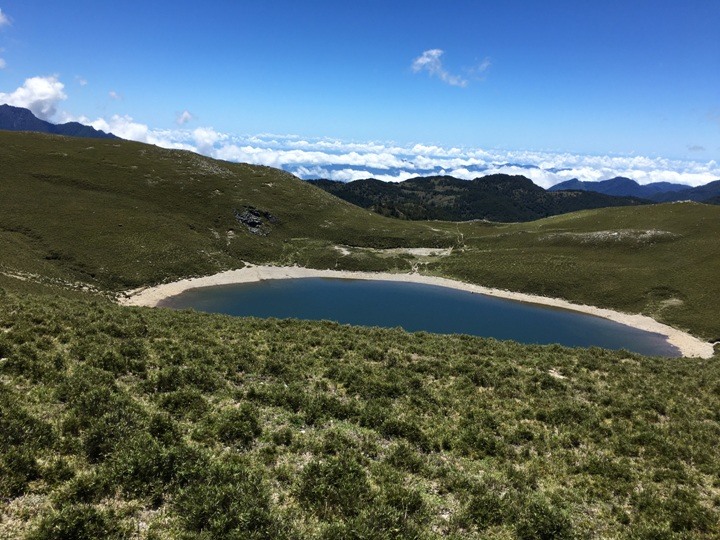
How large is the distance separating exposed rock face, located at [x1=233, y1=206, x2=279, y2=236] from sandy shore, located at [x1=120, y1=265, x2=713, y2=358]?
869 inches

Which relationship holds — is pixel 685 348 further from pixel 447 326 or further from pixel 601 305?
pixel 447 326

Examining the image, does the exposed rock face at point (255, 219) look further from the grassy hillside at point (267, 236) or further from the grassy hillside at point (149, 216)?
the grassy hillside at point (149, 216)

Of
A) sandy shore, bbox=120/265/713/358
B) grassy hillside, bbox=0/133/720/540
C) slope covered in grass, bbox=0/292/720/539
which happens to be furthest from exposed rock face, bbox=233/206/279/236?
slope covered in grass, bbox=0/292/720/539

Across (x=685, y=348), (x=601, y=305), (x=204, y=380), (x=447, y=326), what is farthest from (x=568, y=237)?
(x=204, y=380)

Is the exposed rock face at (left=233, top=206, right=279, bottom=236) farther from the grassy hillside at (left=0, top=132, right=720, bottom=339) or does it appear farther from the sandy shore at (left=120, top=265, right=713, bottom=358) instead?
the sandy shore at (left=120, top=265, right=713, bottom=358)

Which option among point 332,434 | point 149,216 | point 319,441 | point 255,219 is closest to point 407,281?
point 255,219

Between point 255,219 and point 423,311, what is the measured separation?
73.0m

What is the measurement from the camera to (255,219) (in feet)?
426

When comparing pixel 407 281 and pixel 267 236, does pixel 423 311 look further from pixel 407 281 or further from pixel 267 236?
pixel 267 236

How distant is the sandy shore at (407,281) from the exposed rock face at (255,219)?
22.1 m

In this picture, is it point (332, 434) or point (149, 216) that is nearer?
point (332, 434)

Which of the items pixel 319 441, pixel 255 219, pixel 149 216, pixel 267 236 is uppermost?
pixel 255 219

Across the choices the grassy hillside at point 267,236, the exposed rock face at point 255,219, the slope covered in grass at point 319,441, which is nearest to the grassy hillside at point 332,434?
the slope covered in grass at point 319,441

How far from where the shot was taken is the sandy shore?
72.7 metres
